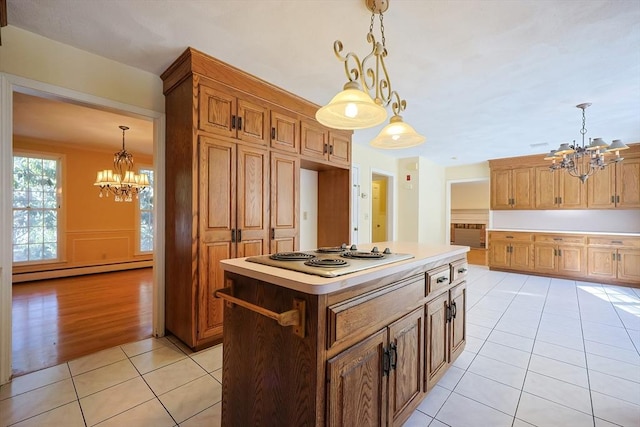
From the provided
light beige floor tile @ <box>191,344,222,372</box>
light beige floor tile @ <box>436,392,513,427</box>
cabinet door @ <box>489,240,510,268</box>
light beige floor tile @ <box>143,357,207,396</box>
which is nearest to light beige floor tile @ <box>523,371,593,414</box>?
light beige floor tile @ <box>436,392,513,427</box>

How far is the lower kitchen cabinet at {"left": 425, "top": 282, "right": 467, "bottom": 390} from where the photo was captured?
5.69 feet

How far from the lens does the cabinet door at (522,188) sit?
18.7 ft

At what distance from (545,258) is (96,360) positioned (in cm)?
694

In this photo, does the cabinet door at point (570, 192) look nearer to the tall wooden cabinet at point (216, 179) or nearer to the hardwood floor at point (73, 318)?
the tall wooden cabinet at point (216, 179)

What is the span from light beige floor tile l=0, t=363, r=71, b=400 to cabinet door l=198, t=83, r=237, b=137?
2.16 m

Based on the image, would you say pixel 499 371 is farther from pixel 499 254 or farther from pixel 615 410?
pixel 499 254

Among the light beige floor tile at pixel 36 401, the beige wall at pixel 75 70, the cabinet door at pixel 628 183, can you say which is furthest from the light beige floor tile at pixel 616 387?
the cabinet door at pixel 628 183

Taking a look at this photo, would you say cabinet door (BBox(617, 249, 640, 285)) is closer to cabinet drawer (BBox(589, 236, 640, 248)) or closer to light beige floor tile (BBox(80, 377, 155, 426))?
cabinet drawer (BBox(589, 236, 640, 248))

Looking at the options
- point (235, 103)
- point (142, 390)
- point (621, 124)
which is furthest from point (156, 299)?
point (621, 124)

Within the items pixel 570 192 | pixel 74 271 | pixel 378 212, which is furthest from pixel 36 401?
pixel 570 192

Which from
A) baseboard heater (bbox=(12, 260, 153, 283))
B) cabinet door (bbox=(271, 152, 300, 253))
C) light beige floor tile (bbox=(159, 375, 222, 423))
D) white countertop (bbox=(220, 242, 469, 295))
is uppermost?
cabinet door (bbox=(271, 152, 300, 253))

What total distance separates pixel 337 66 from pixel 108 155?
5.67 meters

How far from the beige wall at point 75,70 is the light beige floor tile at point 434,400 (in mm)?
3302

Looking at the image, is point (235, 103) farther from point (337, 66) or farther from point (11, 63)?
point (11, 63)
